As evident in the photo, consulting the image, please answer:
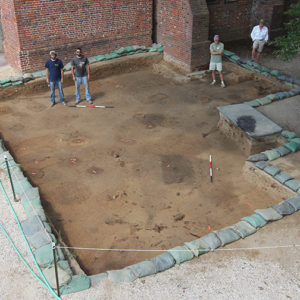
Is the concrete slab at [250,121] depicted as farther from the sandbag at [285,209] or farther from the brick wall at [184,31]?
the brick wall at [184,31]

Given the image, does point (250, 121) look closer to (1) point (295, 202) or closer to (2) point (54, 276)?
(1) point (295, 202)

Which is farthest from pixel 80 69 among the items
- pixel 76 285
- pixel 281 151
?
pixel 76 285

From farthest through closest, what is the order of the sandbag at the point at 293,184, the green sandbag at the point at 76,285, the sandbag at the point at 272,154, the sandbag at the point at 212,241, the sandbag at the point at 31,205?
the sandbag at the point at 272,154 < the sandbag at the point at 293,184 < the sandbag at the point at 31,205 < the sandbag at the point at 212,241 < the green sandbag at the point at 76,285

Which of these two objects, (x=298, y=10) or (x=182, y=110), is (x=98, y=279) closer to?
(x=298, y=10)

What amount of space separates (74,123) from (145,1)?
255 inches

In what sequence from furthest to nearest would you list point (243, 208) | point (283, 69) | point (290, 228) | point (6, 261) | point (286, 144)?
point (283, 69), point (286, 144), point (243, 208), point (290, 228), point (6, 261)

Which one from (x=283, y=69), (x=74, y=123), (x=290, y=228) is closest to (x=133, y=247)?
(x=290, y=228)

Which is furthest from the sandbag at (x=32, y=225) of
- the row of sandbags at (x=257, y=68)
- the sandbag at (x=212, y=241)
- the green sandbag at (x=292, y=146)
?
the row of sandbags at (x=257, y=68)

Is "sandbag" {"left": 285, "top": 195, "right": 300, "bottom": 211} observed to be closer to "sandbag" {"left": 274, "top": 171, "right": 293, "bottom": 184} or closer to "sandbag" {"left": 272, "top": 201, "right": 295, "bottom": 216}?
"sandbag" {"left": 272, "top": 201, "right": 295, "bottom": 216}

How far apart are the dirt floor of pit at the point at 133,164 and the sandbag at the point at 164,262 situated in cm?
78

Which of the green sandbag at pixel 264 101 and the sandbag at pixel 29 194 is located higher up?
the green sandbag at pixel 264 101

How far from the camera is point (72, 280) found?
220 inches

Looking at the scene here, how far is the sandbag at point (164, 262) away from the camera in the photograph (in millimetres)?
5918

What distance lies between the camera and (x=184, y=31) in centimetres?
1424
